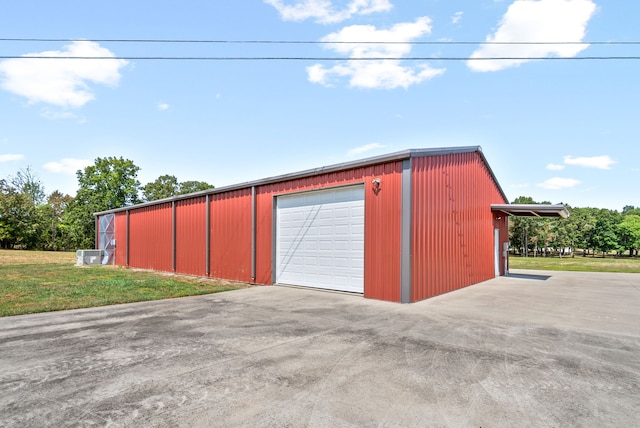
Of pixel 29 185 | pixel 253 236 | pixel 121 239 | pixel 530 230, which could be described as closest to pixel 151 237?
pixel 121 239

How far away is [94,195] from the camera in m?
43.0

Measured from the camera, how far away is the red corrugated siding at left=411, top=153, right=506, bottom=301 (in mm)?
8438

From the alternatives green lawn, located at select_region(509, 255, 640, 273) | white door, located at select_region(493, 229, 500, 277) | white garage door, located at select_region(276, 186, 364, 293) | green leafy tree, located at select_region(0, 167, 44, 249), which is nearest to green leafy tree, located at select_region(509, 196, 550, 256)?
green lawn, located at select_region(509, 255, 640, 273)

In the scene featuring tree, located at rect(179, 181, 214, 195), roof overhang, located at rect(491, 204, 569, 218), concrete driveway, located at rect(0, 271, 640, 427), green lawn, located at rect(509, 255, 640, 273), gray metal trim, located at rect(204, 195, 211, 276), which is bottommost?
green lawn, located at rect(509, 255, 640, 273)

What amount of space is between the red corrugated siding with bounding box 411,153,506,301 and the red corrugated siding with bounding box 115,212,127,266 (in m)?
18.3

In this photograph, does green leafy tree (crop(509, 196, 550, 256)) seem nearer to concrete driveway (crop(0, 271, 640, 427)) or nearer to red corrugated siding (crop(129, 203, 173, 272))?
red corrugated siding (crop(129, 203, 173, 272))

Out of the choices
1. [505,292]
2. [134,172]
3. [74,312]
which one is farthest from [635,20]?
[134,172]

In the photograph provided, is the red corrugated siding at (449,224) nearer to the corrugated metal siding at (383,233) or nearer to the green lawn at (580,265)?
the corrugated metal siding at (383,233)

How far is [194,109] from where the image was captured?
13.1 meters

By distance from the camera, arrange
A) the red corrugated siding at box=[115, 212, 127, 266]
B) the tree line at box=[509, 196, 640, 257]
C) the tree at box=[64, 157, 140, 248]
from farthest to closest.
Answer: the tree line at box=[509, 196, 640, 257] < the tree at box=[64, 157, 140, 248] < the red corrugated siding at box=[115, 212, 127, 266]

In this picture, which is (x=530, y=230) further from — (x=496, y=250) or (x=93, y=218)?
(x=93, y=218)

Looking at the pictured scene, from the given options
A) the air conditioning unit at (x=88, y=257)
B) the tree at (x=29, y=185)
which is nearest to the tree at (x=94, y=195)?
the tree at (x=29, y=185)

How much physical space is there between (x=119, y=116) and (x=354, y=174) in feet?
36.2

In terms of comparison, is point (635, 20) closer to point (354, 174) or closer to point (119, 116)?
point (354, 174)
